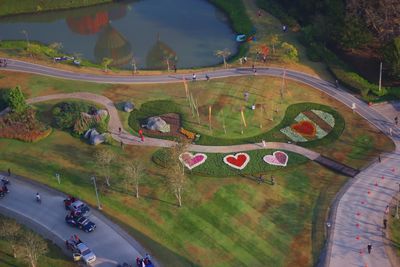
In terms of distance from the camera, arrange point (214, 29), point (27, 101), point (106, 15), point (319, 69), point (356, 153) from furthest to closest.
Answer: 1. point (106, 15)
2. point (214, 29)
3. point (319, 69)
4. point (27, 101)
5. point (356, 153)

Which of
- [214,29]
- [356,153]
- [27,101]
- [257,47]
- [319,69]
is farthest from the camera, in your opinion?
[214,29]

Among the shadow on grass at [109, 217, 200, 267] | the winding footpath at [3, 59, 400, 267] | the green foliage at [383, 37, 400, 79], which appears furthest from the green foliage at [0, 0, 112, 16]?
the shadow on grass at [109, 217, 200, 267]

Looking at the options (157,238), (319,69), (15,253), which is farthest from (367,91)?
(15,253)

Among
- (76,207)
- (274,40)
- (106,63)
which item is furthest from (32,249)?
(274,40)

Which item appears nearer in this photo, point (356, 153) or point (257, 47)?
point (356, 153)

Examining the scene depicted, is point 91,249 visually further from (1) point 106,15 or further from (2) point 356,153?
(1) point 106,15

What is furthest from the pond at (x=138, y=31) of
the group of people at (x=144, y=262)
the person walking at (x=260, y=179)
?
the group of people at (x=144, y=262)
